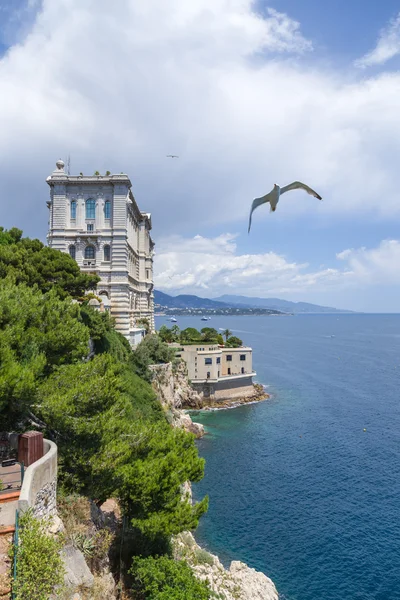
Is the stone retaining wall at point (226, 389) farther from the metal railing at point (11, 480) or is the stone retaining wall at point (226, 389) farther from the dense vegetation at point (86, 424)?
the metal railing at point (11, 480)

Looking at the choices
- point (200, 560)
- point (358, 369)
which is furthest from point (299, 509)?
point (358, 369)

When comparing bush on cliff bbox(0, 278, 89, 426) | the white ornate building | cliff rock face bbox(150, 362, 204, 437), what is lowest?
cliff rock face bbox(150, 362, 204, 437)

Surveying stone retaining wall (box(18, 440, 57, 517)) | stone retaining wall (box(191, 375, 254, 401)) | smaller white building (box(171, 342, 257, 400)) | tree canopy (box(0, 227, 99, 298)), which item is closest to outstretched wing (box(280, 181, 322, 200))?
stone retaining wall (box(18, 440, 57, 517))

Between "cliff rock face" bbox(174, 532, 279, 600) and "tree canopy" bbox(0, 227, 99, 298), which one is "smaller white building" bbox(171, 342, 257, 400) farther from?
"cliff rock face" bbox(174, 532, 279, 600)

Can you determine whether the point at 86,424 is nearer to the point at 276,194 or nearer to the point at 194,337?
the point at 276,194

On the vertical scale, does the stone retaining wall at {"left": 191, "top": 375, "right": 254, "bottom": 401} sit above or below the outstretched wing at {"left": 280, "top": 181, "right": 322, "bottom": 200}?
below

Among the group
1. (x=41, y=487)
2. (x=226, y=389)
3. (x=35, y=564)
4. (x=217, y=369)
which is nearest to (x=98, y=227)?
(x=217, y=369)

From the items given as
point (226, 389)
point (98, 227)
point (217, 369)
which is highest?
point (98, 227)

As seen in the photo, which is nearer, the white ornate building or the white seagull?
the white seagull
